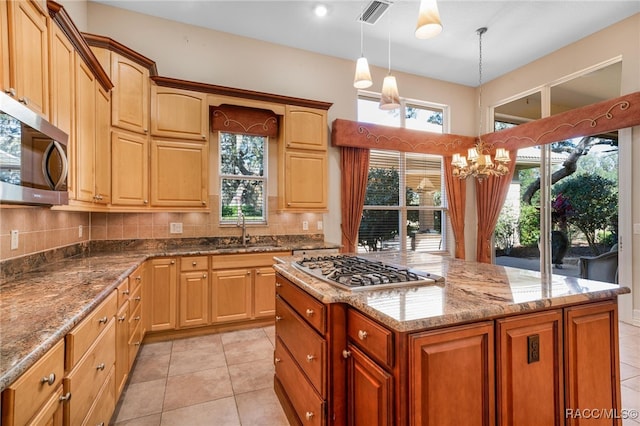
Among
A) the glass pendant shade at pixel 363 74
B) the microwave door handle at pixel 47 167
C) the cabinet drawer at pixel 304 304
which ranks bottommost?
the cabinet drawer at pixel 304 304

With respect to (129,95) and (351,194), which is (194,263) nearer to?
(129,95)

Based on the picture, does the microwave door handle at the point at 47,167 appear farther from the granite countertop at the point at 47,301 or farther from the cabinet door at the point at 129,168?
the cabinet door at the point at 129,168

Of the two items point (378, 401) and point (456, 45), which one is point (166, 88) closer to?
point (378, 401)

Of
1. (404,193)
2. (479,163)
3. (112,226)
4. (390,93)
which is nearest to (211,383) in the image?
(112,226)

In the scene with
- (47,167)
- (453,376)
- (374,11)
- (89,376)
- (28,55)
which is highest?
(374,11)

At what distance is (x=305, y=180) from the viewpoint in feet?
12.9

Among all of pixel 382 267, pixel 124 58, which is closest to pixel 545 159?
pixel 382 267

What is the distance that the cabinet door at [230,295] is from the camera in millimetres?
3342

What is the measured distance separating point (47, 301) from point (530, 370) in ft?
7.29

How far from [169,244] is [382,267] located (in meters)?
2.72

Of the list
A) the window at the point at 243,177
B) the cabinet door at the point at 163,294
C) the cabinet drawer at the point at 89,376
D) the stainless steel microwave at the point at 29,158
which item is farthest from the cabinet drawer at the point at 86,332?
the window at the point at 243,177

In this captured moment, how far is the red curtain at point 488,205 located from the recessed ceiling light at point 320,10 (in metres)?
3.57

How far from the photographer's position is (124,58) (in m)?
2.99

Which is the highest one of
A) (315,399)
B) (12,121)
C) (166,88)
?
(166,88)
